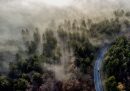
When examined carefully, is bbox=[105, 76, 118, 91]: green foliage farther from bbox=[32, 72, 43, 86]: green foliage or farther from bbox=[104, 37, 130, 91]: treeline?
bbox=[32, 72, 43, 86]: green foliage

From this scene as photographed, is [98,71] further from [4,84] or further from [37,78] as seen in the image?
[4,84]

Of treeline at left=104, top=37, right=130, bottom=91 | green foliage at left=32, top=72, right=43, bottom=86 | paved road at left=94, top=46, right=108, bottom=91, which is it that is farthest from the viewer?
green foliage at left=32, top=72, right=43, bottom=86

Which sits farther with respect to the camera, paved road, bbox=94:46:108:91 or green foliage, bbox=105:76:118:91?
paved road, bbox=94:46:108:91

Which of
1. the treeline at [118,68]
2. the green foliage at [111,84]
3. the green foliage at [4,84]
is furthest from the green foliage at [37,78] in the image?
the green foliage at [111,84]

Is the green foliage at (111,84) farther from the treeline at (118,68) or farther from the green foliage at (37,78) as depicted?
the green foliage at (37,78)

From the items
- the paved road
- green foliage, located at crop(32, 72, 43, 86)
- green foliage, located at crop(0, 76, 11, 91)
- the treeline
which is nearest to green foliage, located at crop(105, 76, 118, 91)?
the treeline

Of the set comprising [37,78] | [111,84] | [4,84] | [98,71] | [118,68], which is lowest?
[111,84]

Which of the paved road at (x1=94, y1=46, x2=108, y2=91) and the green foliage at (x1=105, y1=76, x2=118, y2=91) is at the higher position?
the paved road at (x1=94, y1=46, x2=108, y2=91)

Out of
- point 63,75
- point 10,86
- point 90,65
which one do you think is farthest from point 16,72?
point 90,65

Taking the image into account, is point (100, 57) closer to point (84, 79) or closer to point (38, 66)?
point (84, 79)

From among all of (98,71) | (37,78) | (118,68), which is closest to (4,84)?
(37,78)
